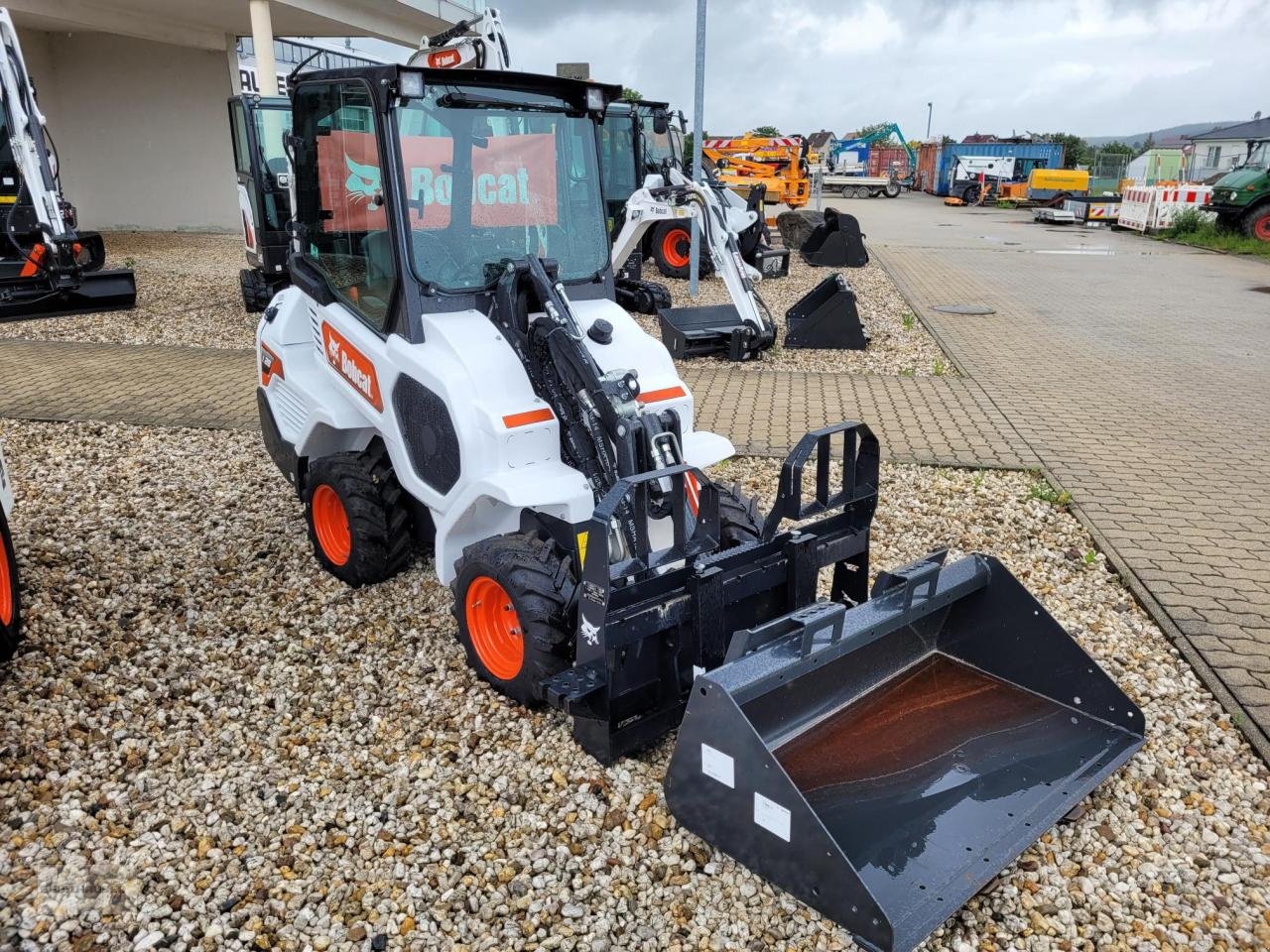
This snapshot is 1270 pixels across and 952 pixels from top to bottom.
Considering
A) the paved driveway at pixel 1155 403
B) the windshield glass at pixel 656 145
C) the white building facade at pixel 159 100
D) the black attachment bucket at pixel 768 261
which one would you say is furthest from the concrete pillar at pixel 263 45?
the paved driveway at pixel 1155 403

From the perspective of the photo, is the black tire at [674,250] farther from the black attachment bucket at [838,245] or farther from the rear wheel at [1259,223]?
the rear wheel at [1259,223]

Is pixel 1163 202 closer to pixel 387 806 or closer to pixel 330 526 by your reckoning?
pixel 330 526

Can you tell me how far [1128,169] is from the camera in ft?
113

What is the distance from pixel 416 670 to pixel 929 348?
26.3 feet

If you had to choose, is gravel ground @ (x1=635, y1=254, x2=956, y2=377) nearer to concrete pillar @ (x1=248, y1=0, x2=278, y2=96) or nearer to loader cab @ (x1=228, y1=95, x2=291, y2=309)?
loader cab @ (x1=228, y1=95, x2=291, y2=309)

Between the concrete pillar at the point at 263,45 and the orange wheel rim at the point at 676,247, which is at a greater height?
the concrete pillar at the point at 263,45

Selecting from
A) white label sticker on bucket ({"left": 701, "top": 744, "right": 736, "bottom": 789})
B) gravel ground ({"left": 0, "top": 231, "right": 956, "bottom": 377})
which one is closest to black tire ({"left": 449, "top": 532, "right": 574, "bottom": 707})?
white label sticker on bucket ({"left": 701, "top": 744, "right": 736, "bottom": 789})

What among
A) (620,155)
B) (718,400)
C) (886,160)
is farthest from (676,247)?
(886,160)

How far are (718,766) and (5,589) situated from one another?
318 cm

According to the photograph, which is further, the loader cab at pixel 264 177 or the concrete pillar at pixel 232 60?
the concrete pillar at pixel 232 60

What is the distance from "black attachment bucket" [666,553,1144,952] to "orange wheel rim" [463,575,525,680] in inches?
38.2

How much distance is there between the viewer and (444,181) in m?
3.95

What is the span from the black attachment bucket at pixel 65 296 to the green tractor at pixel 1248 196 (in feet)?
71.8

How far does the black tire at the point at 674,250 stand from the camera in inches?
589
